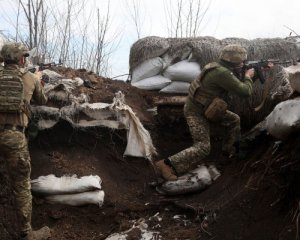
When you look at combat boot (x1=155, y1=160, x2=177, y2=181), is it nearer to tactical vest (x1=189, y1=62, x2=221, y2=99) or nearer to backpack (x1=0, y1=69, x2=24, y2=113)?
tactical vest (x1=189, y1=62, x2=221, y2=99)

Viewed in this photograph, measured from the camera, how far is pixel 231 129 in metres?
5.44

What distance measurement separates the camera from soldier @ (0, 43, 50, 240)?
444cm

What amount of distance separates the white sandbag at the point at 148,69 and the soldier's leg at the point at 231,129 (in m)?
1.55

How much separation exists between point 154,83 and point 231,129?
5.31 ft

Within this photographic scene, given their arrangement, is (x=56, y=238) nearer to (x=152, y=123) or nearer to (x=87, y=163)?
(x=87, y=163)

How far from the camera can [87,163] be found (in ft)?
18.0

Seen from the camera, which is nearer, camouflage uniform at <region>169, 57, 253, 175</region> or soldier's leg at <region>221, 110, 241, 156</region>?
camouflage uniform at <region>169, 57, 253, 175</region>

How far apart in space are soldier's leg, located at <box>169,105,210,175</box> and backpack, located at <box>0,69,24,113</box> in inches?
70.7

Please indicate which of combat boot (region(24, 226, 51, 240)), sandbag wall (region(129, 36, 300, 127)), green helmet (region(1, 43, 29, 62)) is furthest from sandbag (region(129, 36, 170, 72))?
combat boot (region(24, 226, 51, 240))

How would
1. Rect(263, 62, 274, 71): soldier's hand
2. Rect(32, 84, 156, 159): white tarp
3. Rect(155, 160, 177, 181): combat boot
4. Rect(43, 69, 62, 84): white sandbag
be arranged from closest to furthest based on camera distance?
Rect(155, 160, 177, 181): combat boot → Rect(263, 62, 274, 71): soldier's hand → Rect(32, 84, 156, 159): white tarp → Rect(43, 69, 62, 84): white sandbag

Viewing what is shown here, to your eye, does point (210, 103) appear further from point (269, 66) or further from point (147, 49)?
point (147, 49)

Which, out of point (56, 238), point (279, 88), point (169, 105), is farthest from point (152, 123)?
point (56, 238)

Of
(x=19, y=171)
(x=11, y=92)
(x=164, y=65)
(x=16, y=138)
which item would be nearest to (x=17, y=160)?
(x=19, y=171)

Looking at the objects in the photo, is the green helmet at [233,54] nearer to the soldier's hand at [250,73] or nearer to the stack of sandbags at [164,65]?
the soldier's hand at [250,73]
